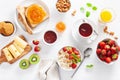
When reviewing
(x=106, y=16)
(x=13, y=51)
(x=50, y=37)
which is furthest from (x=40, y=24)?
(x=106, y=16)

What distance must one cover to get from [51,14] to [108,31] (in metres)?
0.28

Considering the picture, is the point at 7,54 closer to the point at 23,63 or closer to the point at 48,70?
the point at 23,63

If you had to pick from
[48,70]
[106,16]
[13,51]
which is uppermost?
[106,16]

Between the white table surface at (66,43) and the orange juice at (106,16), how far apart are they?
0.02 meters

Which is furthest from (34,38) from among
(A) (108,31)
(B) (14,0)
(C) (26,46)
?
(A) (108,31)

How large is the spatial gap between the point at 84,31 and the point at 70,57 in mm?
137

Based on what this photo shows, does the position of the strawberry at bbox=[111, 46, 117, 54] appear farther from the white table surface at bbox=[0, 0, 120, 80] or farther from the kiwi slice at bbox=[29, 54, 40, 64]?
the kiwi slice at bbox=[29, 54, 40, 64]

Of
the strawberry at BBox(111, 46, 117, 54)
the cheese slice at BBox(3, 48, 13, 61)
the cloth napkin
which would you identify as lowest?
the cloth napkin

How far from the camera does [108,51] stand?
233 cm

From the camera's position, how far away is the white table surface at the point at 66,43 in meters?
2.34

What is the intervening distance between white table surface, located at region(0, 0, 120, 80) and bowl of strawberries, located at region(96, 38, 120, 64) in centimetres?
4

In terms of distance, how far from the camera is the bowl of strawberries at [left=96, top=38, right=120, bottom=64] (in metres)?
2.33

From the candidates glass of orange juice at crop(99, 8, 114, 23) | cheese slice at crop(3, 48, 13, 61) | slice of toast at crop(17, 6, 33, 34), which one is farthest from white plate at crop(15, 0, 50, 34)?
glass of orange juice at crop(99, 8, 114, 23)

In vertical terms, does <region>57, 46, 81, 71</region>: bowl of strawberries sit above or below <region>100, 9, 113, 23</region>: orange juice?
below
